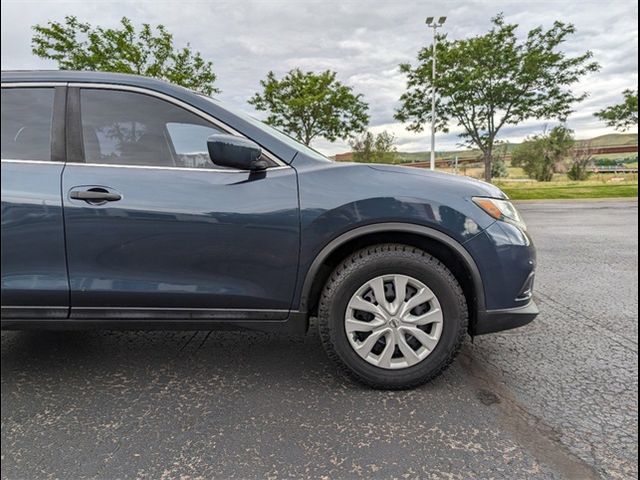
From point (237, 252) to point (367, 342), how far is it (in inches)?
32.7

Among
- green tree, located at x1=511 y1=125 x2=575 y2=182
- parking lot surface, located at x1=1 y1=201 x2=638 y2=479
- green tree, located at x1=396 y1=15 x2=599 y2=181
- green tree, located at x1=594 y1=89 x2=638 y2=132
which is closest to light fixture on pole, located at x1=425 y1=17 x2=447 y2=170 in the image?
green tree, located at x1=396 y1=15 x2=599 y2=181

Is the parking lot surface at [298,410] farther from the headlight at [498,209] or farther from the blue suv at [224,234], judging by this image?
the headlight at [498,209]

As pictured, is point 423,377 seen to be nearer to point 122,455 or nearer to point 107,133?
point 122,455

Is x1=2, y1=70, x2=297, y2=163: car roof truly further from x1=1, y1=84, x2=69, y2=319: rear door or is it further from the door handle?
the door handle

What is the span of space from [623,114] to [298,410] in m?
26.1

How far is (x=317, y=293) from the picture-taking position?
2389 mm

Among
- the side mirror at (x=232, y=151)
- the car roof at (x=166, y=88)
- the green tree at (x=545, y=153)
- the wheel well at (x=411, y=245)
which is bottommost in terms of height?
the wheel well at (x=411, y=245)

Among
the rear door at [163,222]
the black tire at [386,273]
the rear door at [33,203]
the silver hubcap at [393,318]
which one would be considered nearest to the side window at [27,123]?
the rear door at [33,203]

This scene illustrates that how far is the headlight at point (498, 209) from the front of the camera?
90.2 inches

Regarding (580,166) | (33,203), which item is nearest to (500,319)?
(33,203)

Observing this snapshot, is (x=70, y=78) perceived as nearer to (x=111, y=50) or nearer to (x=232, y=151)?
(x=232, y=151)

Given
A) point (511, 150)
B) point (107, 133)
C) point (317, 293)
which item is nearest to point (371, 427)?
point (317, 293)

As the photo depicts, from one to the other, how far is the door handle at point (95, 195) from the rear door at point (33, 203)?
9 centimetres

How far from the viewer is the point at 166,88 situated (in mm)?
2314
